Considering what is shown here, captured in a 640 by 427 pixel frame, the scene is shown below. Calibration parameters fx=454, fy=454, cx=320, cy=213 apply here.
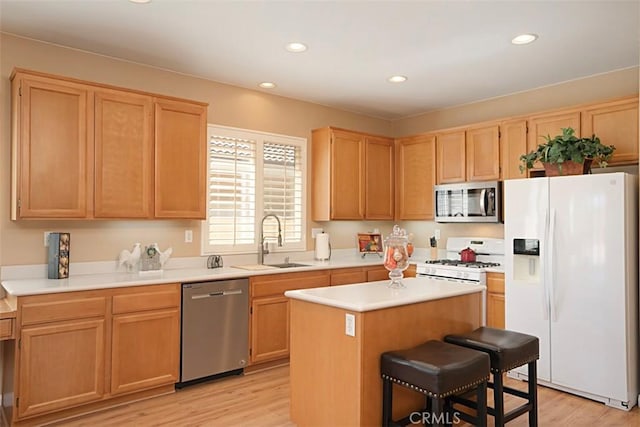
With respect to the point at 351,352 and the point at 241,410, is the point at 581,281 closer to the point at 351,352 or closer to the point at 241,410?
the point at 351,352

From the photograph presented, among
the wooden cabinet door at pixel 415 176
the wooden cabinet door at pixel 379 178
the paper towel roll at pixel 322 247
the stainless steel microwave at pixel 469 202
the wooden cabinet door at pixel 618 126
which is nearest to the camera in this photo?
the wooden cabinet door at pixel 618 126

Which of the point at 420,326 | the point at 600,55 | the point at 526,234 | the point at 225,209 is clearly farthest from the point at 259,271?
the point at 600,55

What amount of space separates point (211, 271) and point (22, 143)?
170cm

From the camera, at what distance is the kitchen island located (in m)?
2.43

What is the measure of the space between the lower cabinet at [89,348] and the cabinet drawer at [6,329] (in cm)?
5

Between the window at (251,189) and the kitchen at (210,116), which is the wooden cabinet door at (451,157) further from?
the window at (251,189)

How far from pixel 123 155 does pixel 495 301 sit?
3444 mm

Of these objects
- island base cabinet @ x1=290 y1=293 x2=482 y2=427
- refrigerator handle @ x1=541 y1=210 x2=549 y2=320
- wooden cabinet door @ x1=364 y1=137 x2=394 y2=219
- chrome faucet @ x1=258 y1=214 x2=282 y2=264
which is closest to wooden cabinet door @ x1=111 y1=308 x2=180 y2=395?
Answer: island base cabinet @ x1=290 y1=293 x2=482 y2=427

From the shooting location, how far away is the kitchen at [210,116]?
11.0ft

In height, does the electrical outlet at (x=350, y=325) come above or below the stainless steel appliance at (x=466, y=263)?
below

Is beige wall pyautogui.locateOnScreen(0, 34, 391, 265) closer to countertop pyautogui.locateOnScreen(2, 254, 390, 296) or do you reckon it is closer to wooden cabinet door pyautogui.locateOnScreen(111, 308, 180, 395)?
countertop pyautogui.locateOnScreen(2, 254, 390, 296)

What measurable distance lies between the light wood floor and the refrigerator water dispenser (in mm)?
898

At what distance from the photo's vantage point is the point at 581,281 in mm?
3449

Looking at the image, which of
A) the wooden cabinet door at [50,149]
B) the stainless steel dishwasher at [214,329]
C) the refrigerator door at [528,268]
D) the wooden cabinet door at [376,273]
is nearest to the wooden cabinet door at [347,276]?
the wooden cabinet door at [376,273]
